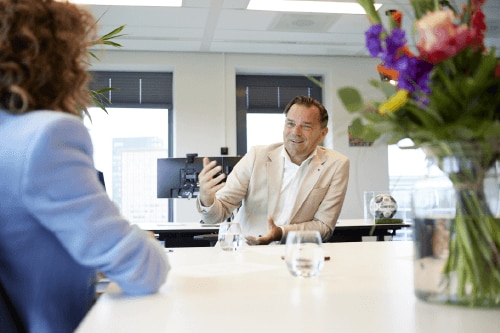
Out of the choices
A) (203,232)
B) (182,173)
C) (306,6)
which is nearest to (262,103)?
(306,6)

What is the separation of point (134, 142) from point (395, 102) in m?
5.79

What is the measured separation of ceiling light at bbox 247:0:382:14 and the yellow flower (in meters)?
4.06

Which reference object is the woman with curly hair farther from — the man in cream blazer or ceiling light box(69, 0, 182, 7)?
ceiling light box(69, 0, 182, 7)

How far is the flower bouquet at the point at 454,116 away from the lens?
0.81 m

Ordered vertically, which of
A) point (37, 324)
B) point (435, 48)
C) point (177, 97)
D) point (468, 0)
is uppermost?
point (177, 97)

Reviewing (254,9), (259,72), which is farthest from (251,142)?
(254,9)

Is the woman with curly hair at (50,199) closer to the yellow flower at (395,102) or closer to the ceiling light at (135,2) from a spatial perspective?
the yellow flower at (395,102)

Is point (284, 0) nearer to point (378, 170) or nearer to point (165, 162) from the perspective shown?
point (165, 162)

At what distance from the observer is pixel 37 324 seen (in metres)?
0.94

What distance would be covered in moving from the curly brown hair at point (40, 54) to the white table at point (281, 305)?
1.32 feet

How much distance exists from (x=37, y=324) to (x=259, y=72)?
5.81 meters

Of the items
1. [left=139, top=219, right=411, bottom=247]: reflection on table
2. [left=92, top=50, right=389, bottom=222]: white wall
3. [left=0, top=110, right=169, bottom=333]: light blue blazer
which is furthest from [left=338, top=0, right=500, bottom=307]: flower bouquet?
[left=92, top=50, right=389, bottom=222]: white wall

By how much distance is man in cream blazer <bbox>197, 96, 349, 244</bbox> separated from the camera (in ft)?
9.96

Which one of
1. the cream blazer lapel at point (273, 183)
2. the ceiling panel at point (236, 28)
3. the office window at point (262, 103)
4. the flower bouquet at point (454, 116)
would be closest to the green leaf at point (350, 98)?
the flower bouquet at point (454, 116)
